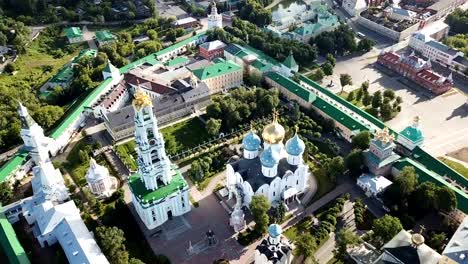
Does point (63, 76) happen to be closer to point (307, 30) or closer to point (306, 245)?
point (307, 30)

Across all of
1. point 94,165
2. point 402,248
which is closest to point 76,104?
point 94,165

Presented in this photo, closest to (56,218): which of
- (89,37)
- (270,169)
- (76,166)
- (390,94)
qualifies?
(76,166)

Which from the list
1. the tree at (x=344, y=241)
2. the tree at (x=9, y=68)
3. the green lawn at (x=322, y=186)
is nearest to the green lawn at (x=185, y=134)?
the green lawn at (x=322, y=186)

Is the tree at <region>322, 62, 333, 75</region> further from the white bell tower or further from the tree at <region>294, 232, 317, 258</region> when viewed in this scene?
the white bell tower

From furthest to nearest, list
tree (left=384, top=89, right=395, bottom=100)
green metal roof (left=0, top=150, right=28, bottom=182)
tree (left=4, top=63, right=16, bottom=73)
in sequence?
tree (left=4, top=63, right=16, bottom=73) → tree (left=384, top=89, right=395, bottom=100) → green metal roof (left=0, top=150, right=28, bottom=182)

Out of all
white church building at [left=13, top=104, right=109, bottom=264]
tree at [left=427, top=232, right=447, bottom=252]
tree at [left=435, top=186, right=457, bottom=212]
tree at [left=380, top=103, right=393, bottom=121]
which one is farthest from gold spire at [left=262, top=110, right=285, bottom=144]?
tree at [left=380, top=103, right=393, bottom=121]

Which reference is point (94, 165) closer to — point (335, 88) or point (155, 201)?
point (155, 201)

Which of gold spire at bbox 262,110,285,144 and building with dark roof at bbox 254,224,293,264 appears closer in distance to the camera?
building with dark roof at bbox 254,224,293,264
